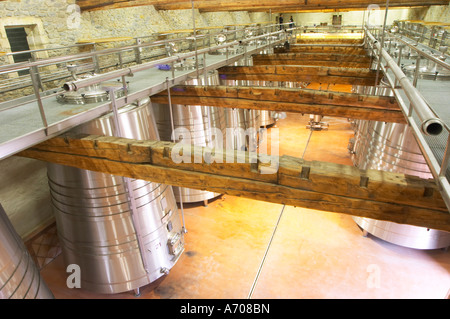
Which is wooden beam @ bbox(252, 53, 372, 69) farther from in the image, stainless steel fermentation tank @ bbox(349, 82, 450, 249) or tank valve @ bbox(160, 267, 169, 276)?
tank valve @ bbox(160, 267, 169, 276)

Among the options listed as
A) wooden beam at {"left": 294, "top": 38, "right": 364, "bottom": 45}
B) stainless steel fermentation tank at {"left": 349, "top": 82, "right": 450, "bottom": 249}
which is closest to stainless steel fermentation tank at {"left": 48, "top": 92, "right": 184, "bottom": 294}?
stainless steel fermentation tank at {"left": 349, "top": 82, "right": 450, "bottom": 249}

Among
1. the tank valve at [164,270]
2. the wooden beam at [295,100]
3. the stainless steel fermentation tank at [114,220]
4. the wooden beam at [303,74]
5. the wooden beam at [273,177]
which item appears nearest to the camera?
the wooden beam at [273,177]

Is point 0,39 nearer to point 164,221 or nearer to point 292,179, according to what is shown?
point 164,221

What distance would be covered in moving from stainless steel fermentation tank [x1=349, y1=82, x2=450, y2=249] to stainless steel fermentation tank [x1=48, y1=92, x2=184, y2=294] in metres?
2.90

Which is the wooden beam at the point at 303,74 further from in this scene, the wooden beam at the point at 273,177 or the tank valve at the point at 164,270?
the tank valve at the point at 164,270

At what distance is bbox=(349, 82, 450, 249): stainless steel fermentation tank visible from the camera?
3662 mm

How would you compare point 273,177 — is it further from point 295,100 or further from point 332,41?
point 332,41

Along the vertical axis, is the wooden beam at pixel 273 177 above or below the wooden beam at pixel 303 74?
below

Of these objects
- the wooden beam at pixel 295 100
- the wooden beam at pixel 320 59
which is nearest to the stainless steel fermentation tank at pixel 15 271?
the wooden beam at pixel 295 100

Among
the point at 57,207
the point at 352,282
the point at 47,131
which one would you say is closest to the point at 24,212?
the point at 57,207

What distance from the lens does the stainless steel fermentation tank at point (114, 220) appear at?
112 inches

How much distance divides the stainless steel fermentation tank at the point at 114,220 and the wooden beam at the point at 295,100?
27.5 inches

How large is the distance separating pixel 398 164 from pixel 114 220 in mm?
3503

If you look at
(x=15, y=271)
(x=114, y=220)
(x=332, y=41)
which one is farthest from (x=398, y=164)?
(x=332, y=41)
